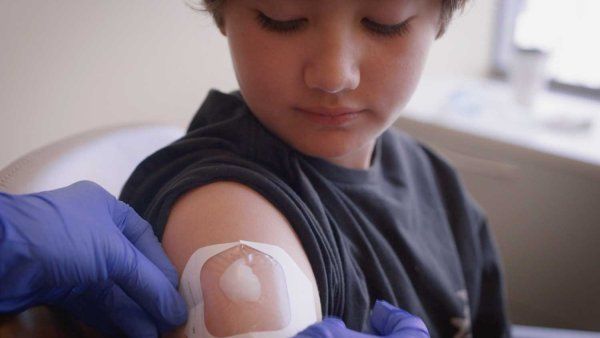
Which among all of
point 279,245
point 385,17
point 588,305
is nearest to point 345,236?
point 279,245

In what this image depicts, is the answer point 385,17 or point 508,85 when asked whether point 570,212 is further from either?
point 385,17

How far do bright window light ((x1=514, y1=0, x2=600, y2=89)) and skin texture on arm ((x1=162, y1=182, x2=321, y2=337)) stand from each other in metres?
1.25

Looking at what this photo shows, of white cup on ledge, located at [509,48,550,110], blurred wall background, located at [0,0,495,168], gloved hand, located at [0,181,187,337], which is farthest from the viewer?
white cup on ledge, located at [509,48,550,110]

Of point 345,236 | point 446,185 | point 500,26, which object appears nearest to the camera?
point 345,236

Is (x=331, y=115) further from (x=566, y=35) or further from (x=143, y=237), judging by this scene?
(x=566, y=35)

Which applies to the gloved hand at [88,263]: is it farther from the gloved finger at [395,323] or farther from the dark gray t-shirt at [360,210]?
the gloved finger at [395,323]

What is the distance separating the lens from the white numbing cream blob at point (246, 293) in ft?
1.78

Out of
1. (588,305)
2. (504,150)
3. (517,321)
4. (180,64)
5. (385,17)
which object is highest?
(385,17)

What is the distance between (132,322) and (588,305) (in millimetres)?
1250

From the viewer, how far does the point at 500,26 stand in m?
1.76

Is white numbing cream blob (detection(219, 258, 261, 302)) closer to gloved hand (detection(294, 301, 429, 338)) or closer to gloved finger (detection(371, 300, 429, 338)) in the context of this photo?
gloved hand (detection(294, 301, 429, 338))

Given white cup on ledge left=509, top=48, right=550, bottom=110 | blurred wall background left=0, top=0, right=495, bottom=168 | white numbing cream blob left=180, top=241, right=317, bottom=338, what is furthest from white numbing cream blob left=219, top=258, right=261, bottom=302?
white cup on ledge left=509, top=48, right=550, bottom=110

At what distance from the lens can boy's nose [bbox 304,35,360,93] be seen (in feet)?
1.98

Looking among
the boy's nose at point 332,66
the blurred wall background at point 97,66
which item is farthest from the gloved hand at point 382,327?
the blurred wall background at point 97,66
